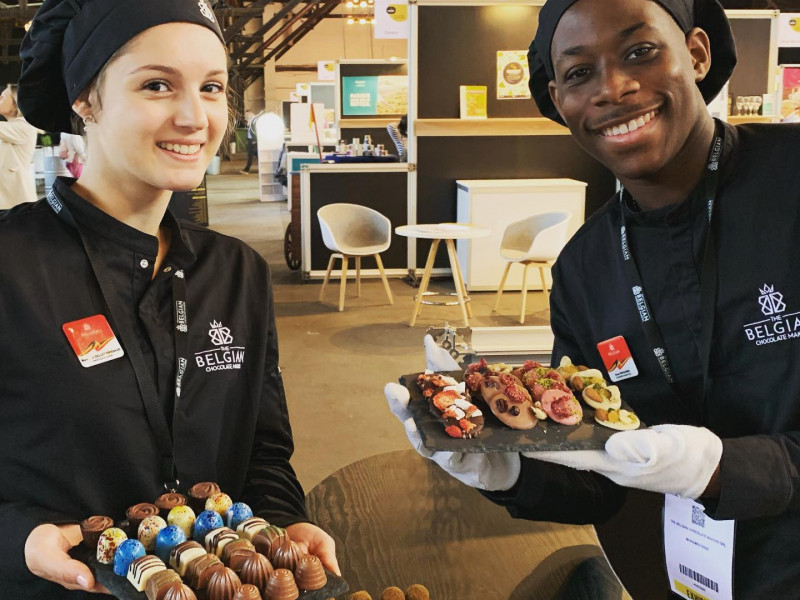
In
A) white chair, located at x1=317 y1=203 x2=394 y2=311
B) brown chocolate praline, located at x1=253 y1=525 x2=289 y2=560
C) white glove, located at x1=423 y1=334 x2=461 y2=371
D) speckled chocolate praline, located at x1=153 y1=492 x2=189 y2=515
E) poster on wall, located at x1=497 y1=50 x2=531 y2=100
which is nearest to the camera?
brown chocolate praline, located at x1=253 y1=525 x2=289 y2=560

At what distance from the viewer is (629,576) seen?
63.7 inches

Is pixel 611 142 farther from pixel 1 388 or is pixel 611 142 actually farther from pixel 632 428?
pixel 1 388

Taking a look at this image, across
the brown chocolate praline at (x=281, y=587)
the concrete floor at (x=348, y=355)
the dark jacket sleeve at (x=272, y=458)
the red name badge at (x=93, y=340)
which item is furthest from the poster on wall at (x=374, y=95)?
the brown chocolate praline at (x=281, y=587)

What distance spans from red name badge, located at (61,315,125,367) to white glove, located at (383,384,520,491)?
1.45 ft

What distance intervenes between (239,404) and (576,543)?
713 mm

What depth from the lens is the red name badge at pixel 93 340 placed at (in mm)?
1152

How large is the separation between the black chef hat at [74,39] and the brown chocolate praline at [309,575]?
754 millimetres

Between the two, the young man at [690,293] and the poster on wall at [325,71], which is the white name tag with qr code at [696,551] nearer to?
the young man at [690,293]

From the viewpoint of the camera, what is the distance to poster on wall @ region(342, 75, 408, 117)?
11.1 m

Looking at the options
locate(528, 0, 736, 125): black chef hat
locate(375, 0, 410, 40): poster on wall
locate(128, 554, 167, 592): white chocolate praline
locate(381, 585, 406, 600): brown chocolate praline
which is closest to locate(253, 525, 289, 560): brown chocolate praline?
locate(128, 554, 167, 592): white chocolate praline

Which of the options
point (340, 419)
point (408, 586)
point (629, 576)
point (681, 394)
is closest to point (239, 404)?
point (408, 586)

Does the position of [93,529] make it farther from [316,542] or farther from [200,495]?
[316,542]

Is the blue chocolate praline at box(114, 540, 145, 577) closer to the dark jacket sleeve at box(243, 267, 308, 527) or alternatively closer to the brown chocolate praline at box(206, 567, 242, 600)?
the brown chocolate praline at box(206, 567, 242, 600)

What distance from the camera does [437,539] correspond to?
1.58 m
